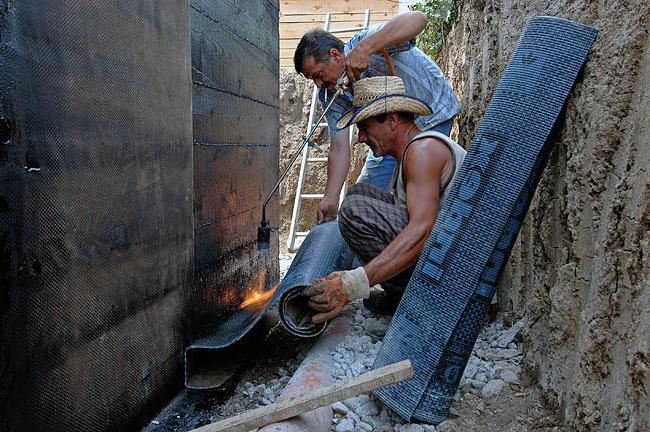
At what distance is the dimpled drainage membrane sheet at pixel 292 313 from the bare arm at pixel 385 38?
1004 mm

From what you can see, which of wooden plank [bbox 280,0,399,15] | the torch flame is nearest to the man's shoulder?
the torch flame

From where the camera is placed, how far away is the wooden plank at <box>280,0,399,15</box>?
9336 mm

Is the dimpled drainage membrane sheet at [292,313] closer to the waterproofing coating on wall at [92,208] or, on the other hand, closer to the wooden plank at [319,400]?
the waterproofing coating on wall at [92,208]

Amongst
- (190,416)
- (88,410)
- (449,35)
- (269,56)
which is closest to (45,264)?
(88,410)

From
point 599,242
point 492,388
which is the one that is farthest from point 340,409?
point 599,242

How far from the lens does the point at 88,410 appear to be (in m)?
1.99

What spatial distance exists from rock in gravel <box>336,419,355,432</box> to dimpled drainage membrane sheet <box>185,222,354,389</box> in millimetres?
566

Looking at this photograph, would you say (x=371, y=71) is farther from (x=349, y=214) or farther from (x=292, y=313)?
(x=292, y=313)

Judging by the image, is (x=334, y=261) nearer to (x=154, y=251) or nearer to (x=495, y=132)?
(x=154, y=251)

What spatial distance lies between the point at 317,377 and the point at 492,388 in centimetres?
69

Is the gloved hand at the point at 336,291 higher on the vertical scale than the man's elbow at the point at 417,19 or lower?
lower

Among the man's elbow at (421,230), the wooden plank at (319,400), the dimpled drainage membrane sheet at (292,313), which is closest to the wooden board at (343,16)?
the dimpled drainage membrane sheet at (292,313)

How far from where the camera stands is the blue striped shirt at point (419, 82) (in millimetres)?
3721

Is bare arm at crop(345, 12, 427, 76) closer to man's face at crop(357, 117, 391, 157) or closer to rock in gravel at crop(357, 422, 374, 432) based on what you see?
man's face at crop(357, 117, 391, 157)
